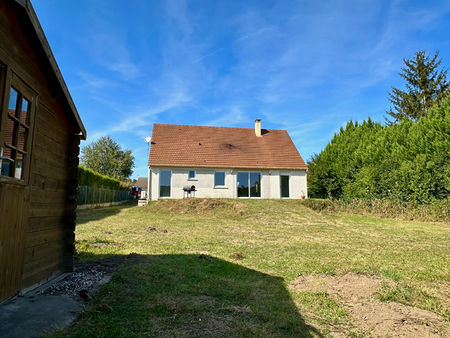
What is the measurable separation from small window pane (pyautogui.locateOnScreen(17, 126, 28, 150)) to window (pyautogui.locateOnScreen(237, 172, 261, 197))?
65.4ft

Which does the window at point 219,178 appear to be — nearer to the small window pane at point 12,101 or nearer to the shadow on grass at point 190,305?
the shadow on grass at point 190,305

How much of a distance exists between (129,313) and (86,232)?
25.4 feet

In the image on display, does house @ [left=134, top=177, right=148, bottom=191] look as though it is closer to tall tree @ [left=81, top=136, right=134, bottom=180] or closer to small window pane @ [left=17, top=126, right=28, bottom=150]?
tall tree @ [left=81, top=136, right=134, bottom=180]

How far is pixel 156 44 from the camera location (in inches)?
536

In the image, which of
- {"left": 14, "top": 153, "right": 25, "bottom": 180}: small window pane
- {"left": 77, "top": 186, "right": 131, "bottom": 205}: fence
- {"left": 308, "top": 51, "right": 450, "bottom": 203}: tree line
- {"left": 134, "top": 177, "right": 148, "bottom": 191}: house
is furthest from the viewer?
{"left": 134, "top": 177, "right": 148, "bottom": 191}: house

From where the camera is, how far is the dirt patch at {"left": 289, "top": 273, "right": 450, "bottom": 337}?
336 centimetres

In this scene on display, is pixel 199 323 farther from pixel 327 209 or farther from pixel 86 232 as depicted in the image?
pixel 327 209

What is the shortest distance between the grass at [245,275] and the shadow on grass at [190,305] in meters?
0.01

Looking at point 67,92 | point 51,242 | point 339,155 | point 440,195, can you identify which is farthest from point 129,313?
point 339,155

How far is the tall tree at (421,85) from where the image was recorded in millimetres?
30375

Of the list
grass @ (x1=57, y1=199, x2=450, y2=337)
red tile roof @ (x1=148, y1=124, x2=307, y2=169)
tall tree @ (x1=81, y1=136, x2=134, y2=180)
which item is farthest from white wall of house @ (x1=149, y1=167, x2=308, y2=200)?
tall tree @ (x1=81, y1=136, x2=134, y2=180)

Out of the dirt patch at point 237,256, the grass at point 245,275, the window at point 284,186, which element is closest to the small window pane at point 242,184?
the window at point 284,186

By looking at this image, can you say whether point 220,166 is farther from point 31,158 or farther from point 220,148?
point 31,158

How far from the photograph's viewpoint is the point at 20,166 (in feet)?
13.0
